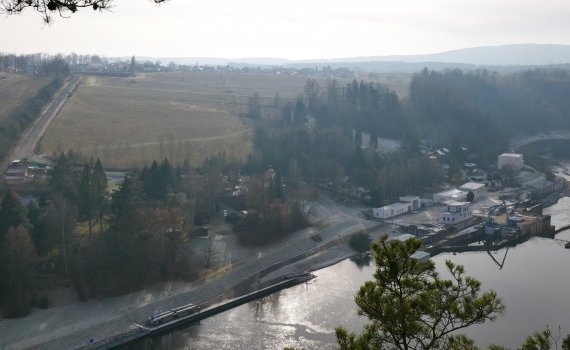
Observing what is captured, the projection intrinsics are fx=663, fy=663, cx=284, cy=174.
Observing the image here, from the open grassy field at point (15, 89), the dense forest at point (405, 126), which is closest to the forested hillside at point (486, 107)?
the dense forest at point (405, 126)

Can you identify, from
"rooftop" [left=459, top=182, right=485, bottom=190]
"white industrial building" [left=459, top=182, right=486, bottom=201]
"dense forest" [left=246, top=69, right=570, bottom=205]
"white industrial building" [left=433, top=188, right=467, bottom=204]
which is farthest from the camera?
"rooftop" [left=459, top=182, right=485, bottom=190]

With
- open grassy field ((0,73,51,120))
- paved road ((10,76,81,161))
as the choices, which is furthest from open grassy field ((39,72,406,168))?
open grassy field ((0,73,51,120))

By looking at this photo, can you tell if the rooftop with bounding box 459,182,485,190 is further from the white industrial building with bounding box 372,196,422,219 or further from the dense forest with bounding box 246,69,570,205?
the white industrial building with bounding box 372,196,422,219

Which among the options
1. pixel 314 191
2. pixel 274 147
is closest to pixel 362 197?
pixel 314 191

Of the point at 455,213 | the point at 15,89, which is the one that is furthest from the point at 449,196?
the point at 15,89

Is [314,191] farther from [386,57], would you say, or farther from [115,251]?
[386,57]

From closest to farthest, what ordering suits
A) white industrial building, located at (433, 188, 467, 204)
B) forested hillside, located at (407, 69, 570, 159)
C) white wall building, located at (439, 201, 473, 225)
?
white wall building, located at (439, 201, 473, 225)
white industrial building, located at (433, 188, 467, 204)
forested hillside, located at (407, 69, 570, 159)
